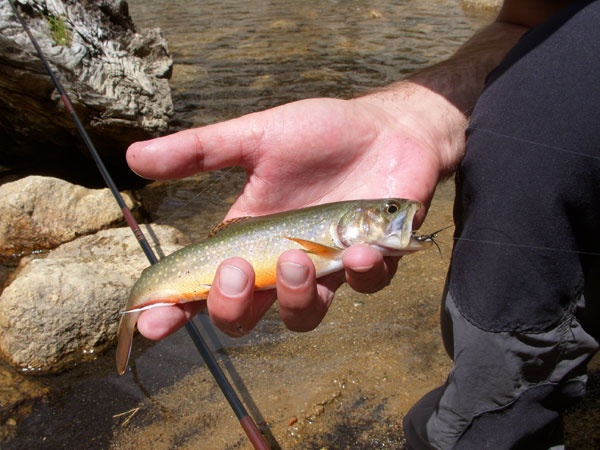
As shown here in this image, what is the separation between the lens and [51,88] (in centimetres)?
669

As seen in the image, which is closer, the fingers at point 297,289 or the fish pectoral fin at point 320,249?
the fingers at point 297,289

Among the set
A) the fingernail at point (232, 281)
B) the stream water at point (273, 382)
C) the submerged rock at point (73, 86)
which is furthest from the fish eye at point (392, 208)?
the submerged rock at point (73, 86)

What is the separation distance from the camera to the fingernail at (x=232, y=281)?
8.46 feet

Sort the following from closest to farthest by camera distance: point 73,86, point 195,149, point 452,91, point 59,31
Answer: point 195,149 < point 452,91 < point 73,86 < point 59,31

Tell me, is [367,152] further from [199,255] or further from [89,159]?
[89,159]

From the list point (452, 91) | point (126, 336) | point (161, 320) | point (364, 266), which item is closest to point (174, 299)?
point (161, 320)

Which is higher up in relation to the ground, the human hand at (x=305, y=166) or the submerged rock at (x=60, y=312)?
the human hand at (x=305, y=166)

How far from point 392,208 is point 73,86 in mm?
5930

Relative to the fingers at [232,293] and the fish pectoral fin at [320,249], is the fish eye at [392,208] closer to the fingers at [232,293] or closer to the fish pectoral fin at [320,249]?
the fish pectoral fin at [320,249]

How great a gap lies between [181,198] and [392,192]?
17.0 feet

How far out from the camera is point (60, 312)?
453 cm

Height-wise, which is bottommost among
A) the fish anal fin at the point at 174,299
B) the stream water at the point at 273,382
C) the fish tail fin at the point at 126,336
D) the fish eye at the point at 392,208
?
the stream water at the point at 273,382

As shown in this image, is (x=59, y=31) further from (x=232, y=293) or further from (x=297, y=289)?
(x=297, y=289)

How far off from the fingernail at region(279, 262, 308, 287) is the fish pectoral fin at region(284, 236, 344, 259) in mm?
183
